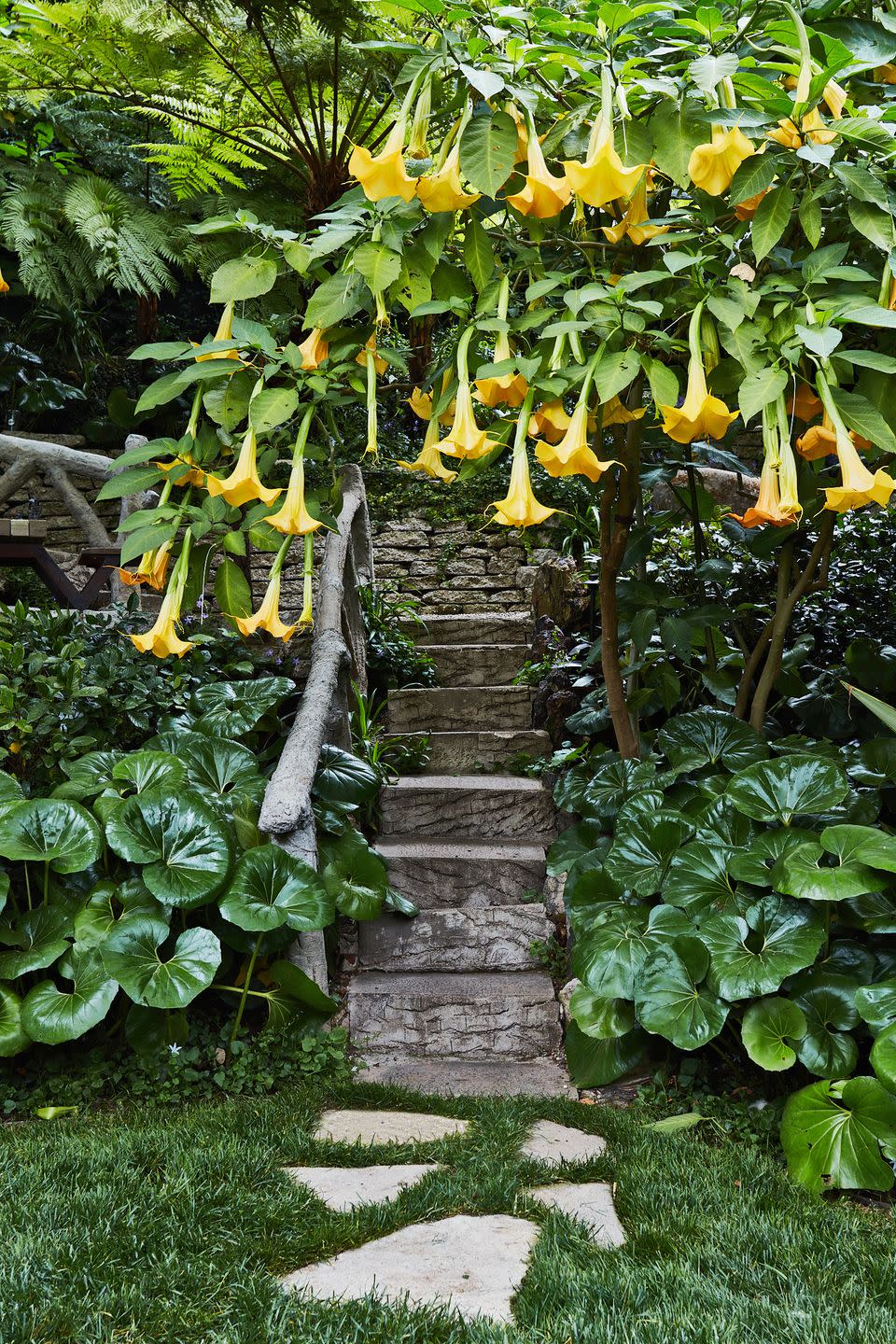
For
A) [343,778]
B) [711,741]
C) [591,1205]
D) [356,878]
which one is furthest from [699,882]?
[343,778]

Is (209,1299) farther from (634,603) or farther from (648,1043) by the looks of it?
(634,603)

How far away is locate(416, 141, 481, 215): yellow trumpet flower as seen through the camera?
6.00 feet

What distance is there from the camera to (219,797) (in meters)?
3.29

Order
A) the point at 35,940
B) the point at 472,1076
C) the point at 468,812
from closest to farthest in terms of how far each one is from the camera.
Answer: the point at 35,940
the point at 472,1076
the point at 468,812

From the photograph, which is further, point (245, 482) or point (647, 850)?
point (647, 850)

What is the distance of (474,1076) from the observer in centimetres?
314

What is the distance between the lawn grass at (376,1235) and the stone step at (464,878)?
131cm

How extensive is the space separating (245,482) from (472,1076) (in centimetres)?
205

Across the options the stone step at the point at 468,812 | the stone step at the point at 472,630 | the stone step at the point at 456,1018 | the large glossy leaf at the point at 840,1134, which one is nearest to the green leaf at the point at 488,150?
the large glossy leaf at the point at 840,1134

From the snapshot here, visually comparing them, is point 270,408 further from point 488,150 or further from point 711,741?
point 711,741

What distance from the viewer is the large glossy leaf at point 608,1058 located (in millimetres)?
2832

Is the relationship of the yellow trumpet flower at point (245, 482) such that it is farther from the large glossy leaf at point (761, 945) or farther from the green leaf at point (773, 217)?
the large glossy leaf at point (761, 945)

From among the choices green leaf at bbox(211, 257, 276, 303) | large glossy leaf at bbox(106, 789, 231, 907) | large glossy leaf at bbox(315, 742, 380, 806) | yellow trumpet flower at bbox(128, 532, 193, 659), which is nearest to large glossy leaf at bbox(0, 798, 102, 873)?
large glossy leaf at bbox(106, 789, 231, 907)

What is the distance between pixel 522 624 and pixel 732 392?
11.0ft
